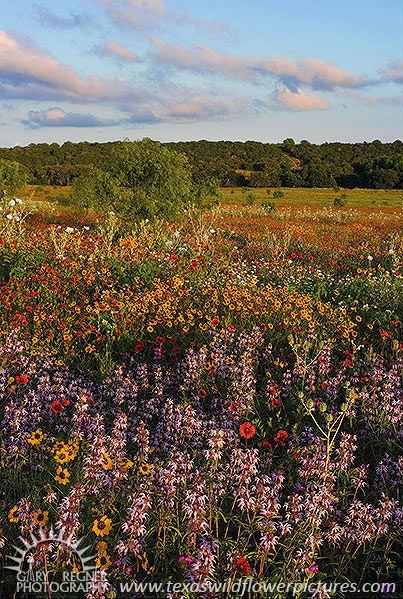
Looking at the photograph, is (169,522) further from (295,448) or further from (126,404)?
(126,404)

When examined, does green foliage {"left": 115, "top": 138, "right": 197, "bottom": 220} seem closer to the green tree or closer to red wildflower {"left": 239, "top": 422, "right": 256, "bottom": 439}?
the green tree

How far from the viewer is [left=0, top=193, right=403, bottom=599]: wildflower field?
290 centimetres

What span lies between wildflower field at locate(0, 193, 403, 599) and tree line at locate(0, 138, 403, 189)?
58660 mm

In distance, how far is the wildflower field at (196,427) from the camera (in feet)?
9.52

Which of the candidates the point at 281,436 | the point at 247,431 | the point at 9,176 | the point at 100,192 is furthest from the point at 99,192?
the point at 9,176

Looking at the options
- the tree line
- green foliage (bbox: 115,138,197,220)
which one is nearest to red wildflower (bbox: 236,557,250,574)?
green foliage (bbox: 115,138,197,220)

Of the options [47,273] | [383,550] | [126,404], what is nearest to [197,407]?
[126,404]

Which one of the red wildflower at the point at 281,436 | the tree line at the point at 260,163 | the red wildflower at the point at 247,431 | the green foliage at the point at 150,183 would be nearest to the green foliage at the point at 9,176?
the green foliage at the point at 150,183

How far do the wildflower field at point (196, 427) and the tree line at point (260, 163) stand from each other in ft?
192

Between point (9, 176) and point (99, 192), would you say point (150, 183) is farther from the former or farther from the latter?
point (9, 176)

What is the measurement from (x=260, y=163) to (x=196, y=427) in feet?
310

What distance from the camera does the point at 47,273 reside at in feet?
27.6

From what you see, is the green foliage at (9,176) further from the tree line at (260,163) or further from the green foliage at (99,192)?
the tree line at (260,163)

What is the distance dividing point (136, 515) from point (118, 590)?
18.0 inches
